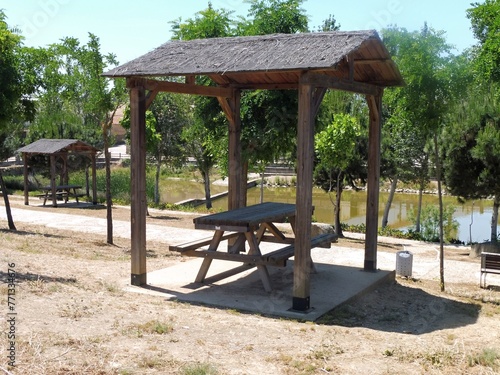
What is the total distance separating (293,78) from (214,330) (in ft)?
19.2

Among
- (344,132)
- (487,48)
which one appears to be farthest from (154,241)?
(487,48)

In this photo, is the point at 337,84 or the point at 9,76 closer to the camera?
the point at 337,84

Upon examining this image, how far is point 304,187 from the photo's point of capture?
27.5 ft

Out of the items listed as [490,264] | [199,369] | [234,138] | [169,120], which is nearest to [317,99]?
[234,138]

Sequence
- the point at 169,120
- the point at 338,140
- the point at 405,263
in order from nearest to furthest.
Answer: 1. the point at 405,263
2. the point at 338,140
3. the point at 169,120

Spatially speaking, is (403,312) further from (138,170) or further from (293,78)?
(293,78)

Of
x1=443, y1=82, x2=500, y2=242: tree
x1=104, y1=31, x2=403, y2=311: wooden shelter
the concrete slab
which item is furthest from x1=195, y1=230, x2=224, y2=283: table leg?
x1=443, y1=82, x2=500, y2=242: tree

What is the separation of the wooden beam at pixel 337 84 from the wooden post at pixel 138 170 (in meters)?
2.60

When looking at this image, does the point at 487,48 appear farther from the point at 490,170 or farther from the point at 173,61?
the point at 173,61

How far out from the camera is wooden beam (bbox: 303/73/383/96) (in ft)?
27.4

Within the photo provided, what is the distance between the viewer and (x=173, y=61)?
9562 mm

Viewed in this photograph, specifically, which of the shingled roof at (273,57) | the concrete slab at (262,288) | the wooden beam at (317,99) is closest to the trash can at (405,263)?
the concrete slab at (262,288)

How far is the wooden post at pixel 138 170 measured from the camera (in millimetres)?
9398

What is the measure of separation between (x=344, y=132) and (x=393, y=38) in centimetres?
640
